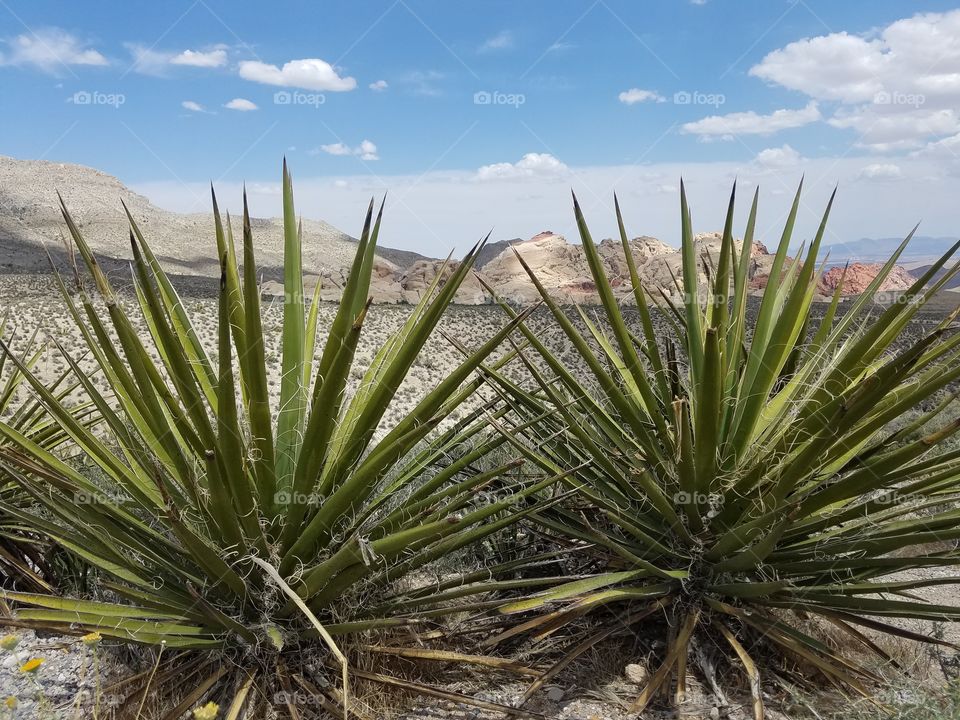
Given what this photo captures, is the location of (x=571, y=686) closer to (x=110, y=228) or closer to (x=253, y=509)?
(x=253, y=509)

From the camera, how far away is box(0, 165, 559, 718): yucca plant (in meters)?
2.48

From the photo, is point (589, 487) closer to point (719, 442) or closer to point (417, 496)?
point (719, 442)

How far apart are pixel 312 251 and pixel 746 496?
373ft

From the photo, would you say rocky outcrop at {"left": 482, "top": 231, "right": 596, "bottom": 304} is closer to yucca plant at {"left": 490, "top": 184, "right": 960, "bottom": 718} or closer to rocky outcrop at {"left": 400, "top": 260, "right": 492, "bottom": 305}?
rocky outcrop at {"left": 400, "top": 260, "right": 492, "bottom": 305}

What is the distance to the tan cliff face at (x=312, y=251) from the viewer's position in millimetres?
41531

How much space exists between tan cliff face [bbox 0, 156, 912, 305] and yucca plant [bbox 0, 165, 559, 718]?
5119 millimetres

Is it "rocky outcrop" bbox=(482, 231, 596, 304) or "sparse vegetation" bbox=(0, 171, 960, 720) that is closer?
"sparse vegetation" bbox=(0, 171, 960, 720)

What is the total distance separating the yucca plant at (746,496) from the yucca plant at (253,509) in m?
0.59

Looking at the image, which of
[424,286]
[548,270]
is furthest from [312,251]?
[424,286]

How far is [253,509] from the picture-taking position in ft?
8.48

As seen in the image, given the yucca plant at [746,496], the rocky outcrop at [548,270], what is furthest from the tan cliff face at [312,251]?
the yucca plant at [746,496]

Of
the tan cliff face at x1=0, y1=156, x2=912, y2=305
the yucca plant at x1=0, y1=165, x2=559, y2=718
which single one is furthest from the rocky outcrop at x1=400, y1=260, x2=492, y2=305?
the yucca plant at x1=0, y1=165, x2=559, y2=718

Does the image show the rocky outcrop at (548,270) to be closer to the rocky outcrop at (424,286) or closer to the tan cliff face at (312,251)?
the tan cliff face at (312,251)

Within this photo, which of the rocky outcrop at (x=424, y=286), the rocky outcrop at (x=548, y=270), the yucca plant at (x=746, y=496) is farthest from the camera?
the rocky outcrop at (x=548, y=270)
